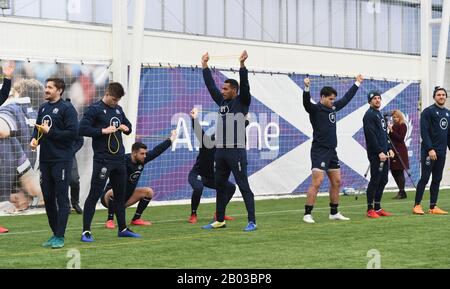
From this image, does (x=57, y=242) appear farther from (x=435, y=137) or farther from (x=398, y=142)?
(x=398, y=142)

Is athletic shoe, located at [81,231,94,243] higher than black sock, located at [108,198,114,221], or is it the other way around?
black sock, located at [108,198,114,221]

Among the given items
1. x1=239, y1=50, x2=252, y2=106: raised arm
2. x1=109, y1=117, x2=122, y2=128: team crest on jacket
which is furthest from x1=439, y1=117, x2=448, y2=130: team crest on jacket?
x1=109, y1=117, x2=122, y2=128: team crest on jacket

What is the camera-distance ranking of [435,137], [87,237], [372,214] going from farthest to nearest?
[435,137], [372,214], [87,237]

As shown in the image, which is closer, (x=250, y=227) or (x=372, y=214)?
(x=250, y=227)

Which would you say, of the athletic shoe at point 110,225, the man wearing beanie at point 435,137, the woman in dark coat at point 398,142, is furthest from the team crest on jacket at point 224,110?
the woman in dark coat at point 398,142

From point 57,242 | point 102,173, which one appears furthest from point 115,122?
point 57,242

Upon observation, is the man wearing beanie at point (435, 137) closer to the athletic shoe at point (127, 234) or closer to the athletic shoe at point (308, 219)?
the athletic shoe at point (308, 219)

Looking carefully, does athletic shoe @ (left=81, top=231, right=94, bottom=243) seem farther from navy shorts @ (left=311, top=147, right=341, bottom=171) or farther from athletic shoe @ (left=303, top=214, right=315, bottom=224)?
navy shorts @ (left=311, top=147, right=341, bottom=171)

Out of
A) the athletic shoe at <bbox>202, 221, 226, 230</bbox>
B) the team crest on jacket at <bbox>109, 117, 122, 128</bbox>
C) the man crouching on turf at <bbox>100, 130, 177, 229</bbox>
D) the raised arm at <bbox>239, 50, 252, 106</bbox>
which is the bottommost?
the athletic shoe at <bbox>202, 221, 226, 230</bbox>

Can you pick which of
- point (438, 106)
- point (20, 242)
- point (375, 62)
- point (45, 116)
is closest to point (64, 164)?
point (45, 116)

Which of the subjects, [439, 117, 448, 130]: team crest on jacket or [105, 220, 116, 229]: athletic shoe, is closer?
[105, 220, 116, 229]: athletic shoe

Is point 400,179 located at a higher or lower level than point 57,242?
higher

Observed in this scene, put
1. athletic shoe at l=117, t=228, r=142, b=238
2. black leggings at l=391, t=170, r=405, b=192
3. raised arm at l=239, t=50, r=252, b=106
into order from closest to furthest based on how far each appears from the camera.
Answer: athletic shoe at l=117, t=228, r=142, b=238 < raised arm at l=239, t=50, r=252, b=106 < black leggings at l=391, t=170, r=405, b=192

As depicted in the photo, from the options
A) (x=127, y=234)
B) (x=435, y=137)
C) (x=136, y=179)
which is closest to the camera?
(x=127, y=234)
